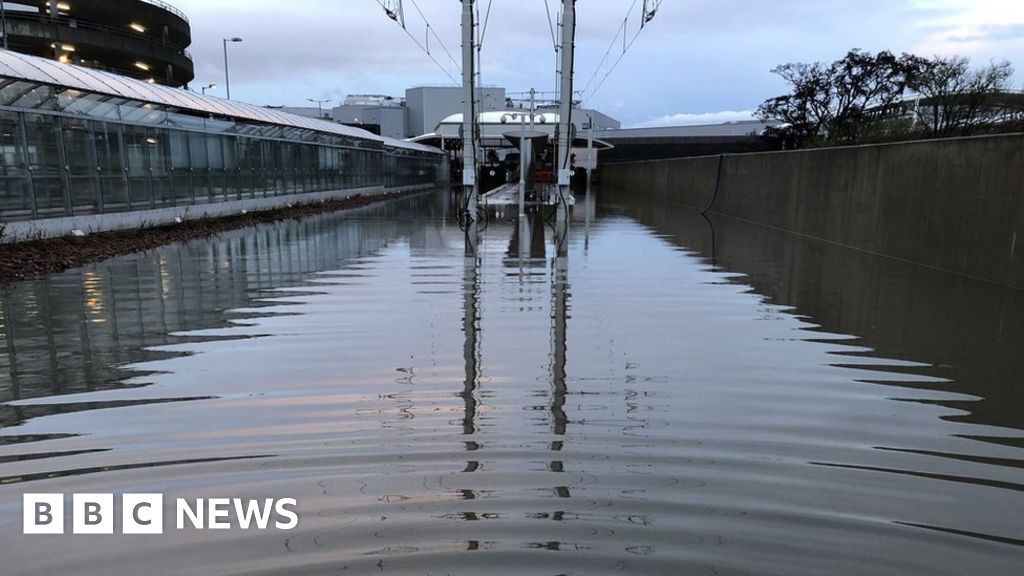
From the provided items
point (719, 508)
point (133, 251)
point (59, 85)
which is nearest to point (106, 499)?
point (719, 508)

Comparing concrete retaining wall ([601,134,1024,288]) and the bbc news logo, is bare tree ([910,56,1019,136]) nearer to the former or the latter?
concrete retaining wall ([601,134,1024,288])

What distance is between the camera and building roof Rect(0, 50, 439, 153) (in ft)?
44.2

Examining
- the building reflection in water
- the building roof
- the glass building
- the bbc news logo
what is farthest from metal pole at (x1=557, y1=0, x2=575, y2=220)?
the bbc news logo

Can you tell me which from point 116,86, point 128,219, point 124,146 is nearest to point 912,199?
point 128,219

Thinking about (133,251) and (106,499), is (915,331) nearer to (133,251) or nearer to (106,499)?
(106,499)

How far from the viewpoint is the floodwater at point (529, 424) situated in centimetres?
323

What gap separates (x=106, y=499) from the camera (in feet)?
11.9

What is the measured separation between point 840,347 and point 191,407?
5843 millimetres

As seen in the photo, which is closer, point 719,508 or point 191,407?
point 719,508

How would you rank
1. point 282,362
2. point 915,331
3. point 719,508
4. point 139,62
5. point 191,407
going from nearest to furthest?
point 719,508 < point 191,407 < point 282,362 < point 915,331 < point 139,62

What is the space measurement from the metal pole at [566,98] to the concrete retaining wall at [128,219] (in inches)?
395

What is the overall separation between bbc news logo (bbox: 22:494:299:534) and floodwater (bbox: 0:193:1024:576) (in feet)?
0.19

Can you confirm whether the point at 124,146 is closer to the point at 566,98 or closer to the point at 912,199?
the point at 566,98

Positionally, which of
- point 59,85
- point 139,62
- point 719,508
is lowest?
point 719,508
